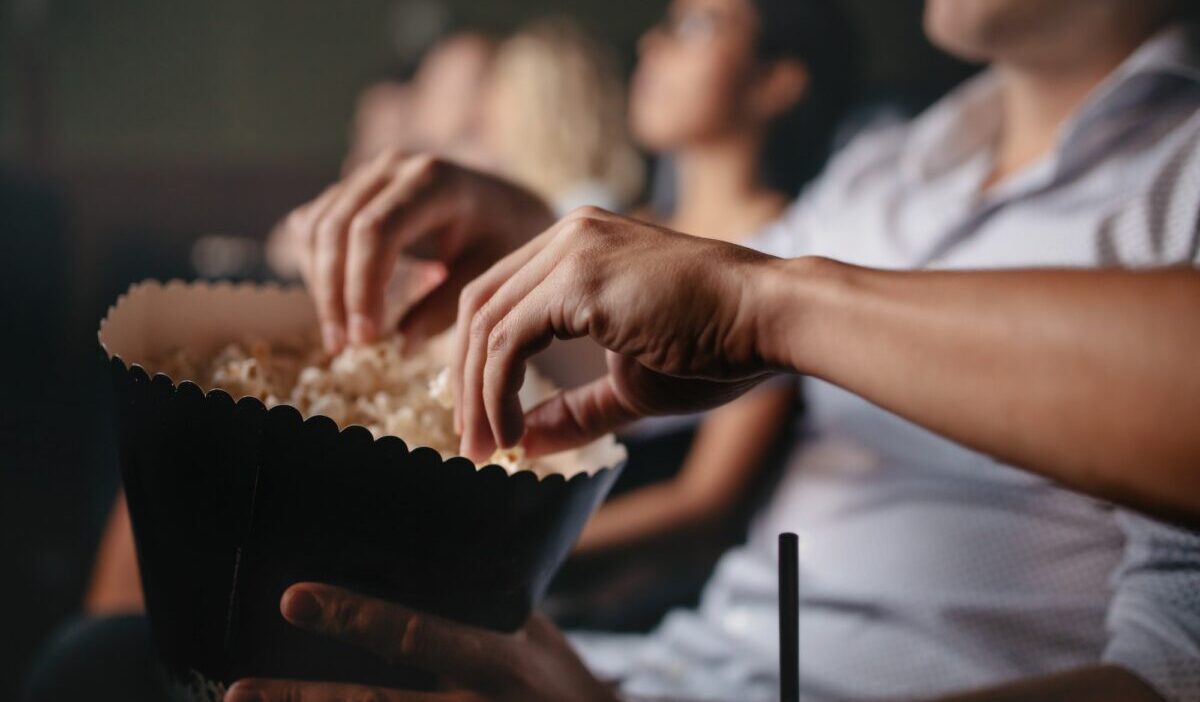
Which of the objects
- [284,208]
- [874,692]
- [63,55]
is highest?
[63,55]

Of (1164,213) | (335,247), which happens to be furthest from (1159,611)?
(335,247)

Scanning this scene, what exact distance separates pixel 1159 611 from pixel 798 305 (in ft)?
1.30

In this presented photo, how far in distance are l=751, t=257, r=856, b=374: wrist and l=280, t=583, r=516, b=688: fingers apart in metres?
0.23

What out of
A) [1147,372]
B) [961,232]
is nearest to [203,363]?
[1147,372]

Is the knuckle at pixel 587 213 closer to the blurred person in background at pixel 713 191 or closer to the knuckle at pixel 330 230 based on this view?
the knuckle at pixel 330 230

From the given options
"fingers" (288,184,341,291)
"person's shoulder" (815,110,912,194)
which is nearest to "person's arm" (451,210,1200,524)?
"fingers" (288,184,341,291)

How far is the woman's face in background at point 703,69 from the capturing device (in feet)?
4.18

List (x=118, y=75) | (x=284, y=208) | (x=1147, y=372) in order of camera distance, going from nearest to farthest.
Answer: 1. (x=1147, y=372)
2. (x=118, y=75)
3. (x=284, y=208)

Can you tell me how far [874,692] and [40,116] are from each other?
2722 mm

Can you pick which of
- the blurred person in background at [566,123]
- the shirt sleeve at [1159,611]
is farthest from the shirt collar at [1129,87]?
the blurred person in background at [566,123]

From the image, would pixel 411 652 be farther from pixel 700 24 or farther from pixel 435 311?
pixel 700 24

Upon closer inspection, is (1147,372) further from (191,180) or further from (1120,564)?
(191,180)

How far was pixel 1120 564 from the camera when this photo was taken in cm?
70

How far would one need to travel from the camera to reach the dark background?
1.18 meters
